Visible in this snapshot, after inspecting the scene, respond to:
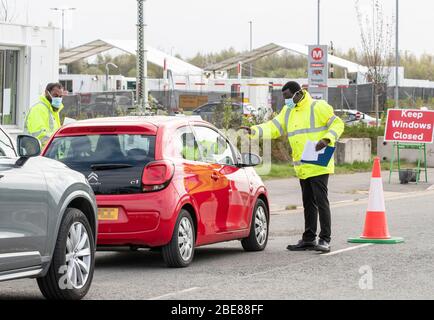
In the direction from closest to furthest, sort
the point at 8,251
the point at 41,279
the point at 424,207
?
the point at 8,251, the point at 41,279, the point at 424,207

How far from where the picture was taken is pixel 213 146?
43.2 ft

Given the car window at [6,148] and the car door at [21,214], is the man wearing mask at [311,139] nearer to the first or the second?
the car window at [6,148]

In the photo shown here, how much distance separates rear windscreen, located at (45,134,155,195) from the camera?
11.6 meters

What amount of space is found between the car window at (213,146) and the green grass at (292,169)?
12303 millimetres

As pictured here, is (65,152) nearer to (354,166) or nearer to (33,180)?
(33,180)

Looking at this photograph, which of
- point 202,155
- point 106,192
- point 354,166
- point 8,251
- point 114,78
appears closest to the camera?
point 8,251

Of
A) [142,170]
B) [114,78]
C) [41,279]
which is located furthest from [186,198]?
[114,78]

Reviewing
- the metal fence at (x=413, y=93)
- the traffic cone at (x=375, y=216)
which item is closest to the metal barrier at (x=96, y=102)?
the metal fence at (x=413, y=93)

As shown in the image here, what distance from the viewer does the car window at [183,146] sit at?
12.0 metres

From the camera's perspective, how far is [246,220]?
1339cm

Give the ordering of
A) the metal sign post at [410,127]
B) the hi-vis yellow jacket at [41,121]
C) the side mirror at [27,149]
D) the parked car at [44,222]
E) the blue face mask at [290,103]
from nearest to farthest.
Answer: the parked car at [44,222] < the side mirror at [27,149] < the blue face mask at [290,103] < the hi-vis yellow jacket at [41,121] < the metal sign post at [410,127]

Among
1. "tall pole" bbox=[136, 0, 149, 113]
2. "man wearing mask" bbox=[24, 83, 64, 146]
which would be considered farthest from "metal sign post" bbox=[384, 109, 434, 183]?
"man wearing mask" bbox=[24, 83, 64, 146]

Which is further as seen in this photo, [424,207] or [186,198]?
[424,207]
